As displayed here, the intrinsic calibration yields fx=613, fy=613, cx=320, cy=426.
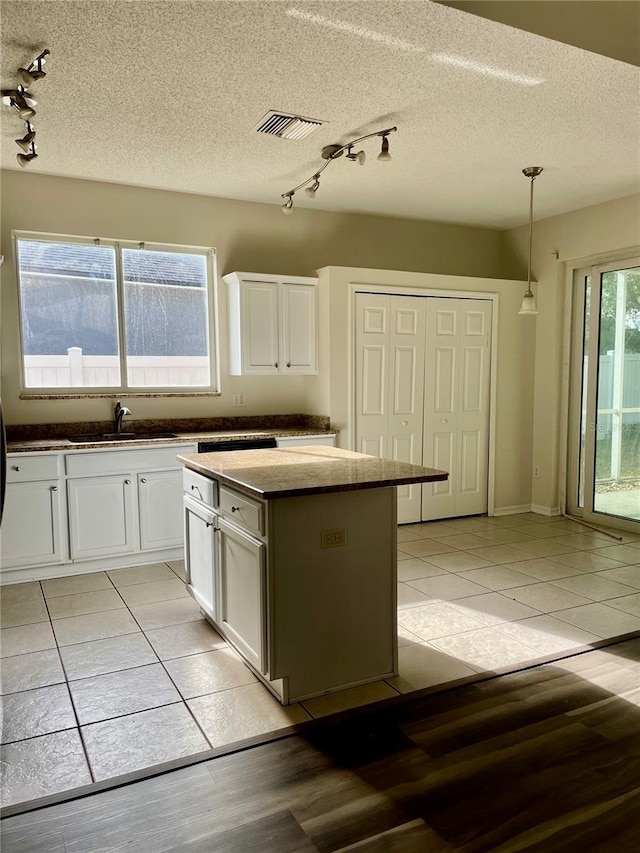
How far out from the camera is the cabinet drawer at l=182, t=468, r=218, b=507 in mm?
→ 2914

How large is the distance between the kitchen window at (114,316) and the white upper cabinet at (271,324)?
289 millimetres

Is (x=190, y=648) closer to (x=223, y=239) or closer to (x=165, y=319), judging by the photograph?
(x=165, y=319)

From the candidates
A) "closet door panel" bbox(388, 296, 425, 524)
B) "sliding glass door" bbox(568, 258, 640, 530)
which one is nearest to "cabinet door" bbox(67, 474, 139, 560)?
"closet door panel" bbox(388, 296, 425, 524)

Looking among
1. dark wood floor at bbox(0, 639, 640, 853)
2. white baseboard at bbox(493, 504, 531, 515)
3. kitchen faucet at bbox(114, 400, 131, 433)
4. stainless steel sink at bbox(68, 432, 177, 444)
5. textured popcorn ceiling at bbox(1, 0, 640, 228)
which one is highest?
textured popcorn ceiling at bbox(1, 0, 640, 228)

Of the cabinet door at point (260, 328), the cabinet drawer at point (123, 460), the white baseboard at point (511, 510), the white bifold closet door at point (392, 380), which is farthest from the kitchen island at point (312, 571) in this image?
the white baseboard at point (511, 510)

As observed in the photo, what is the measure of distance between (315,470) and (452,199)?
313 cm

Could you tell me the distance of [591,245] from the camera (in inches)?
200

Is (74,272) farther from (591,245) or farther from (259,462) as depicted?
(591,245)

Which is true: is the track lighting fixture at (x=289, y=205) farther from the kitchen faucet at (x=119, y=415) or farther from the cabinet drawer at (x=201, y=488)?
the cabinet drawer at (x=201, y=488)

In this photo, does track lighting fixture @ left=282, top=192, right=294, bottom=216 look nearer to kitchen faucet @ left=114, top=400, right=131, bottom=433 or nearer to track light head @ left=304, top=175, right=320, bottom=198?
track light head @ left=304, top=175, right=320, bottom=198

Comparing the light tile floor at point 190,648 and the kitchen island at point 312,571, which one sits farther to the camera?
the kitchen island at point 312,571

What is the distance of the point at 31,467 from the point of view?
12.5 ft

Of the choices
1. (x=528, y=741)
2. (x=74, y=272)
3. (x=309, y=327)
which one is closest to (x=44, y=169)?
(x=74, y=272)

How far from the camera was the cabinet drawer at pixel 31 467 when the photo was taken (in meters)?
3.79
